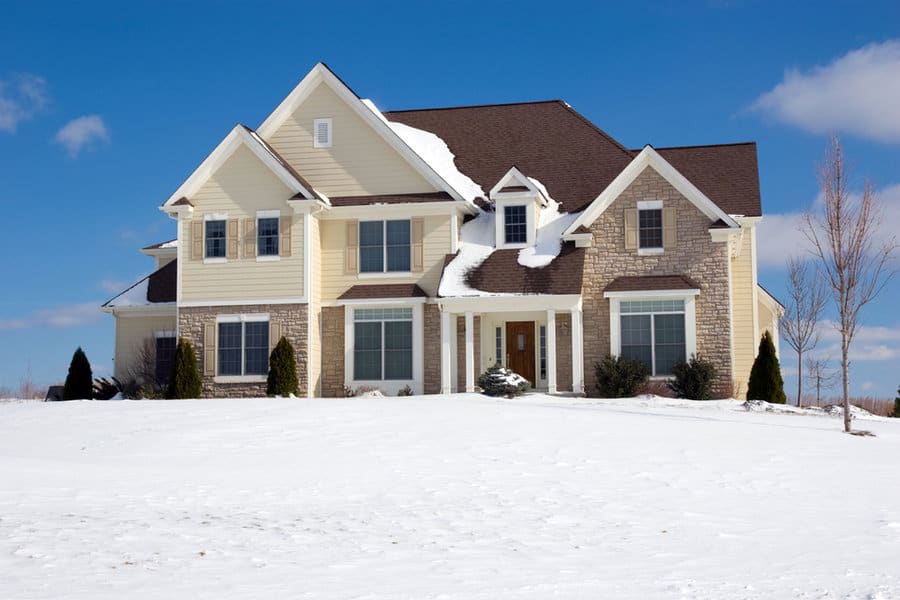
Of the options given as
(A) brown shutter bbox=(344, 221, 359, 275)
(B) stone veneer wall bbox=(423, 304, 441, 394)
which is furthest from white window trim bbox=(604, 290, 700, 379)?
(A) brown shutter bbox=(344, 221, 359, 275)

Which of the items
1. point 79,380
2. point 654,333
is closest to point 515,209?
point 654,333

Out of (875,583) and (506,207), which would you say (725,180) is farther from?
(875,583)

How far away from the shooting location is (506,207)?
1243 inches

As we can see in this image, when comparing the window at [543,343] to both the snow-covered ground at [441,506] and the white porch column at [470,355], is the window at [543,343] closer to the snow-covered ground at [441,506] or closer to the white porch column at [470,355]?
the white porch column at [470,355]

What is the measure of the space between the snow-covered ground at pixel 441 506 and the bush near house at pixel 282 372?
21.6 ft

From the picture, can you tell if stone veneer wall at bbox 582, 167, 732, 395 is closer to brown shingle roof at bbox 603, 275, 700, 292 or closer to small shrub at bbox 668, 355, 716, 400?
brown shingle roof at bbox 603, 275, 700, 292

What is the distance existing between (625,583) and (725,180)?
25.1 m

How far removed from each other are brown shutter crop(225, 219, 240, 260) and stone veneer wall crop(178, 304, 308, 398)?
157 centimetres

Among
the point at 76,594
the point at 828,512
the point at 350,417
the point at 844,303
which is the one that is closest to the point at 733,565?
the point at 828,512

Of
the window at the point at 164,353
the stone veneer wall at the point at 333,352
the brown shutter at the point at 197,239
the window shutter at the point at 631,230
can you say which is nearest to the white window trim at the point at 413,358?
the stone veneer wall at the point at 333,352

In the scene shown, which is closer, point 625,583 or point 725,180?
point 625,583

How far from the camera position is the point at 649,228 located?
30.3 metres

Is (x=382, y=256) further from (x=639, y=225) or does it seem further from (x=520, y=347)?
(x=639, y=225)

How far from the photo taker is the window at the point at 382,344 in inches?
1216
